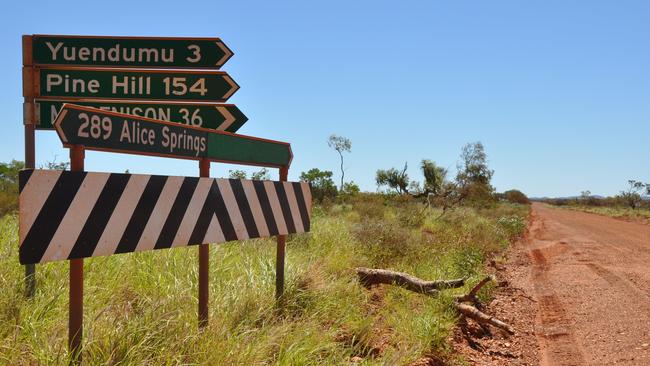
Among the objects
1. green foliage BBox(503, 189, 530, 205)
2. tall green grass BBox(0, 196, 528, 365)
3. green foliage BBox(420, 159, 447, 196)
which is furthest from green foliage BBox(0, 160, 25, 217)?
green foliage BBox(503, 189, 530, 205)

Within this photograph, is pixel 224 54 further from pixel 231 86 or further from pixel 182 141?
pixel 182 141

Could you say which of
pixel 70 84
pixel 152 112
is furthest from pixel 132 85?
pixel 70 84

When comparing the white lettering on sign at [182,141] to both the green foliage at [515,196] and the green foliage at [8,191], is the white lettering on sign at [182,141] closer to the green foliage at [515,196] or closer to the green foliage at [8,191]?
the green foliage at [8,191]

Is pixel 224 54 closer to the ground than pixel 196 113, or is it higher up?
higher up

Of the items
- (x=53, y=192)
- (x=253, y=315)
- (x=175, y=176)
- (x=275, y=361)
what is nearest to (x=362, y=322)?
(x=253, y=315)

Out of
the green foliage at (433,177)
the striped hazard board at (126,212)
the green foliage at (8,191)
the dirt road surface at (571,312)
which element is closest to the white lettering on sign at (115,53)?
the striped hazard board at (126,212)

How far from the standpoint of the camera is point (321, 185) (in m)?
37.1

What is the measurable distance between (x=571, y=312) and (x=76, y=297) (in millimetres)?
6442

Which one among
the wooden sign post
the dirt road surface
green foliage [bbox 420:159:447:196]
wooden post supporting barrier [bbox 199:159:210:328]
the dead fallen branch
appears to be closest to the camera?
the wooden sign post

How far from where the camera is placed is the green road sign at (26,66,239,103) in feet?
17.8

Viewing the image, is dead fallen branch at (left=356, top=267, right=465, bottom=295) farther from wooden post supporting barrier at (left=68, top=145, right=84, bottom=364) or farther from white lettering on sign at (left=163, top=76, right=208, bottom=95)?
wooden post supporting barrier at (left=68, top=145, right=84, bottom=364)

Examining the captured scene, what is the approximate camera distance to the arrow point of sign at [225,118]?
561 centimetres

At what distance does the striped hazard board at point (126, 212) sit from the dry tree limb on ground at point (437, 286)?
2687 millimetres

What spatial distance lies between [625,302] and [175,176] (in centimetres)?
682
